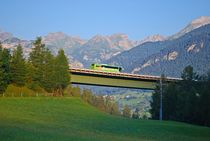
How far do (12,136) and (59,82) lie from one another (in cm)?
6894

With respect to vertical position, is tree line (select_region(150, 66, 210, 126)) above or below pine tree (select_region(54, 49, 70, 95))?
below

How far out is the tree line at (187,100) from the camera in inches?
2921

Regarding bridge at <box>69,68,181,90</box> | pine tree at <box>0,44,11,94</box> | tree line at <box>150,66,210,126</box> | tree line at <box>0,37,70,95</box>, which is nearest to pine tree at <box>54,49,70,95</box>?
tree line at <box>0,37,70,95</box>

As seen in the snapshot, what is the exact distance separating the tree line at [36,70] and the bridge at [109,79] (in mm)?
11222

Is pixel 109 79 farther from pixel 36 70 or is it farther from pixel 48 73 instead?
pixel 36 70

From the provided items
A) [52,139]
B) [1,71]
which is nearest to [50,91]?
[1,71]

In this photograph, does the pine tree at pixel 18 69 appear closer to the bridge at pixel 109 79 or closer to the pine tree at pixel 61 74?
the pine tree at pixel 61 74

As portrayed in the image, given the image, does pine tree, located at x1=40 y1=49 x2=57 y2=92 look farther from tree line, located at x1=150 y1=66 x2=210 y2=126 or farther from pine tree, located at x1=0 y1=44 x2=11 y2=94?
tree line, located at x1=150 y1=66 x2=210 y2=126

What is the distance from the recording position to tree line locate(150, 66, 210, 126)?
243 ft

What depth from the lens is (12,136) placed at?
24594 mm

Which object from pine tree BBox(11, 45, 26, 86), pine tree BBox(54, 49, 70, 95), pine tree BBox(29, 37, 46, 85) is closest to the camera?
pine tree BBox(11, 45, 26, 86)

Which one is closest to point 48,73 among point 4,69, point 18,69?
point 18,69

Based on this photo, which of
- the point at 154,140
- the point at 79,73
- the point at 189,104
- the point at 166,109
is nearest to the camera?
the point at 154,140

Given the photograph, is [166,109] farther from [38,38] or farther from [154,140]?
[154,140]
